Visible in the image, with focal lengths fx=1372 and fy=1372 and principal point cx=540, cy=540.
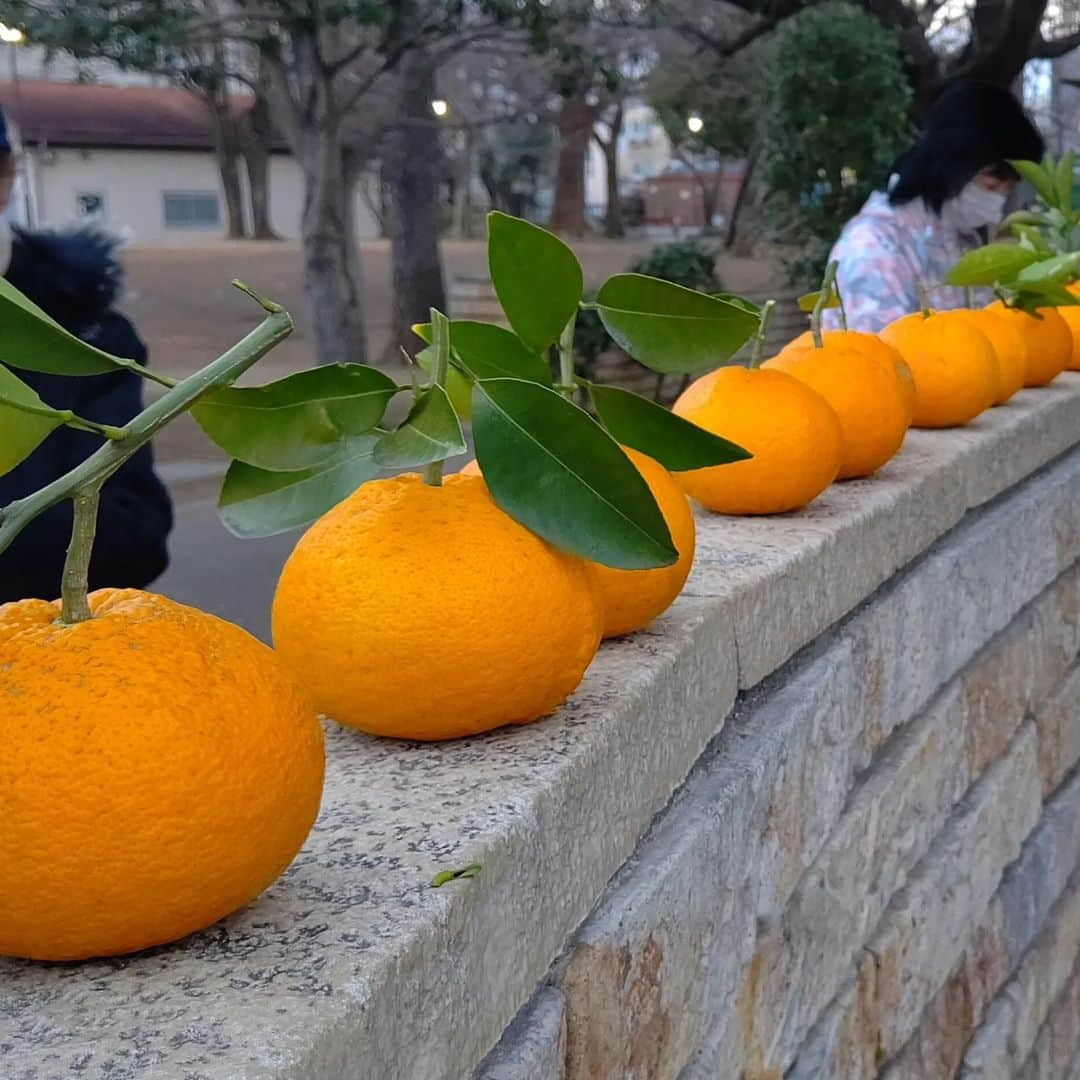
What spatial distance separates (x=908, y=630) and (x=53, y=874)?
1.37m

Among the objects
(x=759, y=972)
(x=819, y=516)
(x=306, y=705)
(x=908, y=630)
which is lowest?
(x=759, y=972)

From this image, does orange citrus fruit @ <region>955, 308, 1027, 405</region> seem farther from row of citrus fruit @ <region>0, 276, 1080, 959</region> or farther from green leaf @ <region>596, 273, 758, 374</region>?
green leaf @ <region>596, 273, 758, 374</region>

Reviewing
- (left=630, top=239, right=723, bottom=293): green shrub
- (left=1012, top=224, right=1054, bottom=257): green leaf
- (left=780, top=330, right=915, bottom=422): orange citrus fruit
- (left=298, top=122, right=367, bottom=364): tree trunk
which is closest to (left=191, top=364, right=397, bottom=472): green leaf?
(left=780, top=330, right=915, bottom=422): orange citrus fruit

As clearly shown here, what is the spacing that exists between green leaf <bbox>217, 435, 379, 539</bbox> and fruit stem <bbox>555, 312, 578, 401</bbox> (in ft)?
0.64

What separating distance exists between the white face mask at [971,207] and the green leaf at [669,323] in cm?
329

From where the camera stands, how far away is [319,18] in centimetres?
779

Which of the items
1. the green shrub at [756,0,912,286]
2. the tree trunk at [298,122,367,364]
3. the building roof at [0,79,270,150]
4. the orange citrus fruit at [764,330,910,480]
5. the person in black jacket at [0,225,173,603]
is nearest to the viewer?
the orange citrus fruit at [764,330,910,480]

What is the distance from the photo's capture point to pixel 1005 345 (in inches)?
95.5

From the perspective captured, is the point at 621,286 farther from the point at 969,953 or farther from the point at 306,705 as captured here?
the point at 969,953

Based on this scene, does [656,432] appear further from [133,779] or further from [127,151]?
[127,151]

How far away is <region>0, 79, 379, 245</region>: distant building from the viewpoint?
26578 millimetres

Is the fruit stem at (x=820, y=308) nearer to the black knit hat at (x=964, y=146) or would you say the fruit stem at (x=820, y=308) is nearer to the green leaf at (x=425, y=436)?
the green leaf at (x=425, y=436)

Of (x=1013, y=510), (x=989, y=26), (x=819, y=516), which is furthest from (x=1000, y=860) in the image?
(x=989, y=26)

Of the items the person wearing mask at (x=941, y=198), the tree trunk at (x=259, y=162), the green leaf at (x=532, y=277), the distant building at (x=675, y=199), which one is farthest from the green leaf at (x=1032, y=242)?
the distant building at (x=675, y=199)
